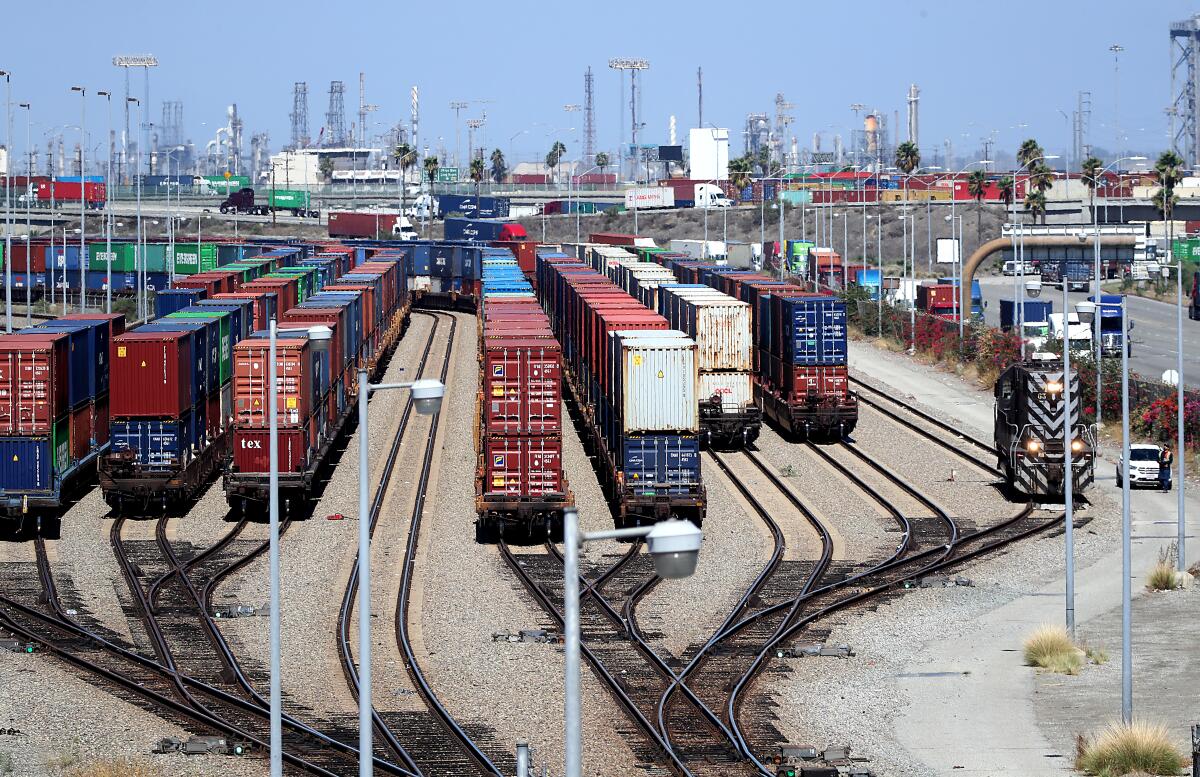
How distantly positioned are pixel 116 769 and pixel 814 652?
41.0 ft

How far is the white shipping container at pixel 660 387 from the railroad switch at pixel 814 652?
972cm

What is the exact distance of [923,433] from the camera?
5678 centimetres

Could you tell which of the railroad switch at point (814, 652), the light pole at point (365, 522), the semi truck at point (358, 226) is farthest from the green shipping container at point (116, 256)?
the light pole at point (365, 522)

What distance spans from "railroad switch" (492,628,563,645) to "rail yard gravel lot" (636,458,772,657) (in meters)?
1.83

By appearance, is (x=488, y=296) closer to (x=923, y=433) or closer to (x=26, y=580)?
(x=923, y=433)

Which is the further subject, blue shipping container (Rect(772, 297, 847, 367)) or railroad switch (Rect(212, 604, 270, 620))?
blue shipping container (Rect(772, 297, 847, 367))

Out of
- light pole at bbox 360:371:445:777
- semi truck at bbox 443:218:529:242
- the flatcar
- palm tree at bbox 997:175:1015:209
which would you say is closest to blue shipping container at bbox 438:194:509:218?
semi truck at bbox 443:218:529:242

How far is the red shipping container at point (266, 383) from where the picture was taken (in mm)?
39688

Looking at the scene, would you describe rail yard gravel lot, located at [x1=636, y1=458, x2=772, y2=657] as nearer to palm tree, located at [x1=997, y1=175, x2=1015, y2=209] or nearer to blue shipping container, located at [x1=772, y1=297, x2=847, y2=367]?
blue shipping container, located at [x1=772, y1=297, x2=847, y2=367]

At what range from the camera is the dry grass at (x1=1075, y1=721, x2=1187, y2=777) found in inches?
910

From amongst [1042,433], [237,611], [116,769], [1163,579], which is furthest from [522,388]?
[116,769]

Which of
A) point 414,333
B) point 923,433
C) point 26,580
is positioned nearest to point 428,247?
point 414,333

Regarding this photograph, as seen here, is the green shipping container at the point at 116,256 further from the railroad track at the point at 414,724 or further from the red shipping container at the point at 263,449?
the railroad track at the point at 414,724

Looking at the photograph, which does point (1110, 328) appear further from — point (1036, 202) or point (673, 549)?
point (673, 549)
